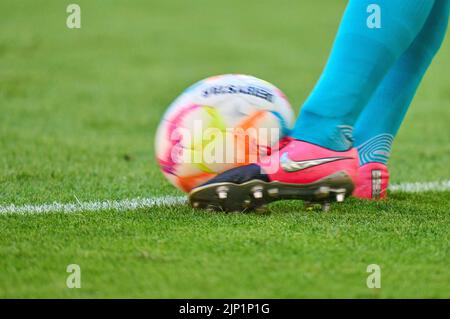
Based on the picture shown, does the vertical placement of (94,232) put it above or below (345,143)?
below

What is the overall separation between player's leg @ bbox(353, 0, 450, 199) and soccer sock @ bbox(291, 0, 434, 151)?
0.33 metres

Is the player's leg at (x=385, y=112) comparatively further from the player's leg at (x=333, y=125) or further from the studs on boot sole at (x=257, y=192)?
the studs on boot sole at (x=257, y=192)

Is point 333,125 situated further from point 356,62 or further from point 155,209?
point 155,209

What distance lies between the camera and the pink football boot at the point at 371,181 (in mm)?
3465

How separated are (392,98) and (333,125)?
466mm

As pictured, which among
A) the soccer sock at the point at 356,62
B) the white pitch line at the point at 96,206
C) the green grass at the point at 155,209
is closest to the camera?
the green grass at the point at 155,209

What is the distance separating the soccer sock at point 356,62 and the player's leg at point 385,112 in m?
0.33

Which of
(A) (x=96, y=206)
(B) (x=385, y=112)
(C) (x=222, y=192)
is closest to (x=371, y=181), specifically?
(B) (x=385, y=112)

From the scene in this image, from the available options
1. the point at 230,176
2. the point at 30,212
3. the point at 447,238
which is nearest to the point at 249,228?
the point at 230,176

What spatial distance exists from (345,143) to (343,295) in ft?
3.22

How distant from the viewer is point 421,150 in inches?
196

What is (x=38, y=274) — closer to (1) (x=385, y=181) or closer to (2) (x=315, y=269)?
(2) (x=315, y=269)

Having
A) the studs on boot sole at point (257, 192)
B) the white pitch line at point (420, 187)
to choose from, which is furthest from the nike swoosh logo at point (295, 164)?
the white pitch line at point (420, 187)

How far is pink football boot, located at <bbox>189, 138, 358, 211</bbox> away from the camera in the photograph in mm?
3074
